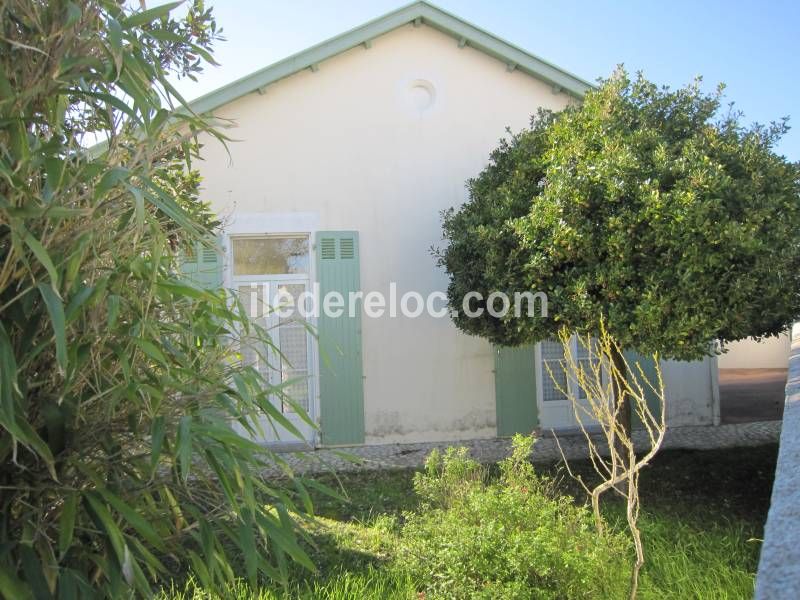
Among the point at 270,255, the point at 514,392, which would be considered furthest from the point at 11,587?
the point at 514,392

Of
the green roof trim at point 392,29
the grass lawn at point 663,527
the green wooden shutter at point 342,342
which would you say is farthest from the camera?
the green wooden shutter at point 342,342

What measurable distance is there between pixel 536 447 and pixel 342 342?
273 centimetres

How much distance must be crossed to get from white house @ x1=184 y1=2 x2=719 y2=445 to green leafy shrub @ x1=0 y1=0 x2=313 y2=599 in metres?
6.13

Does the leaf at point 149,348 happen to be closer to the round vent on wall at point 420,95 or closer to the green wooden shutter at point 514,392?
the green wooden shutter at point 514,392

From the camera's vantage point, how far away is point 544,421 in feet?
28.2

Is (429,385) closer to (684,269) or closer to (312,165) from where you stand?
(312,165)

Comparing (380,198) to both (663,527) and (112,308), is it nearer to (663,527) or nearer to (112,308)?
(663,527)

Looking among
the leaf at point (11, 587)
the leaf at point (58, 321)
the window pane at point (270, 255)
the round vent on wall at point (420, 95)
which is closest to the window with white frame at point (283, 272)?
the window pane at point (270, 255)

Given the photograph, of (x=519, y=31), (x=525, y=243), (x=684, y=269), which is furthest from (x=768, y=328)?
(x=519, y=31)

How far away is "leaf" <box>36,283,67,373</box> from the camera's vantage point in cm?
136

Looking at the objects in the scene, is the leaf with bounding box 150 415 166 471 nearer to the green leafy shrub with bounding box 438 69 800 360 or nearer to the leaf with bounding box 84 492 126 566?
the leaf with bounding box 84 492 126 566

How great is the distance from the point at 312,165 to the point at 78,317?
684 centimetres

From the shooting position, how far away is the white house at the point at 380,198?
8117mm

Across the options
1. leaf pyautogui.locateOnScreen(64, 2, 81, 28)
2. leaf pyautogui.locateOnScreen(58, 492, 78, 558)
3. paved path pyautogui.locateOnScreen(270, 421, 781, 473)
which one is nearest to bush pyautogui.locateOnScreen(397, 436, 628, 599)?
leaf pyautogui.locateOnScreen(58, 492, 78, 558)
